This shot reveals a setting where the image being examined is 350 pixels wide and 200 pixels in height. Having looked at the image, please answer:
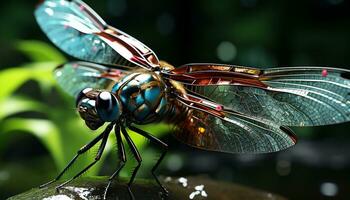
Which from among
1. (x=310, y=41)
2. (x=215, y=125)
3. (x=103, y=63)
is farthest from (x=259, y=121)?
(x=310, y=41)

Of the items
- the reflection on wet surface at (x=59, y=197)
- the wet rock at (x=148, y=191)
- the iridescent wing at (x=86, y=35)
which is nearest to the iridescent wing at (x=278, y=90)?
the iridescent wing at (x=86, y=35)

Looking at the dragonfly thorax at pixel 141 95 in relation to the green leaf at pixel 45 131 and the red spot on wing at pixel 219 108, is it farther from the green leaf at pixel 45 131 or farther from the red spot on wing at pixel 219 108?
the green leaf at pixel 45 131

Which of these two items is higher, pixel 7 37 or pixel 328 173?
pixel 7 37

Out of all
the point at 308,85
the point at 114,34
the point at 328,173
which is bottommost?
the point at 328,173

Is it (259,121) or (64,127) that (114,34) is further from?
(64,127)

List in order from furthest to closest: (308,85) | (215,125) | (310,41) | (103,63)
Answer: (310,41)
(103,63)
(215,125)
(308,85)

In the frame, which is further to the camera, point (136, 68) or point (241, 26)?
point (241, 26)

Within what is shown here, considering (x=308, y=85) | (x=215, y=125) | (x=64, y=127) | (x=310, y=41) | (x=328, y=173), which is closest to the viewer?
(x=308, y=85)
